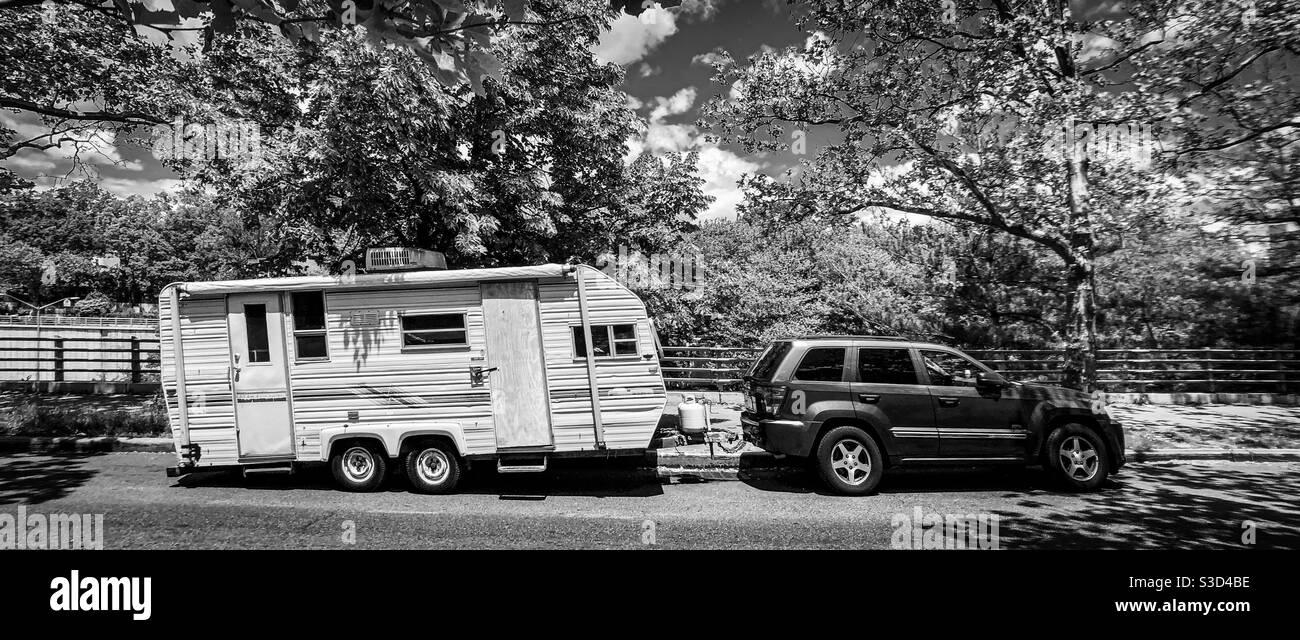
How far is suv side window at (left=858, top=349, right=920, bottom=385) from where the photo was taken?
725cm

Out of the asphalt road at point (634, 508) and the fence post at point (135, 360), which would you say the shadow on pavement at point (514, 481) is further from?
the fence post at point (135, 360)

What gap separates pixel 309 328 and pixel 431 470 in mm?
2477

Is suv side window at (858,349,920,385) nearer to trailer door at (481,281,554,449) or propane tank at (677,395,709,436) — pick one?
propane tank at (677,395,709,436)

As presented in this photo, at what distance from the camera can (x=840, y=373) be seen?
720 centimetres

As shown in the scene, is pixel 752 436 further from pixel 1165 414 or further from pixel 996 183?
pixel 1165 414

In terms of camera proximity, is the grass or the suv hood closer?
the suv hood

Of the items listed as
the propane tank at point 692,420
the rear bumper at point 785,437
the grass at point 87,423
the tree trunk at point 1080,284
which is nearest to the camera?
the rear bumper at point 785,437

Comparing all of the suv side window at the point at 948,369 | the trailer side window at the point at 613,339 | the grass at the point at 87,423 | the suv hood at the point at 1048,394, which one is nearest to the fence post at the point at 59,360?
the grass at the point at 87,423

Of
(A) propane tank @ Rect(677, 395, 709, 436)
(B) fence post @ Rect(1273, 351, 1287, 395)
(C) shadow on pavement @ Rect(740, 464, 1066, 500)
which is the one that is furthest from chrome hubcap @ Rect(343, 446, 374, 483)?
(B) fence post @ Rect(1273, 351, 1287, 395)

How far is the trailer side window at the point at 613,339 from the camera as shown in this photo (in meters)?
7.00

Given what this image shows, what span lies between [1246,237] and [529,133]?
14217 mm

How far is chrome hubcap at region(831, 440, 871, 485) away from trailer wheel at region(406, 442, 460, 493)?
4.99 m

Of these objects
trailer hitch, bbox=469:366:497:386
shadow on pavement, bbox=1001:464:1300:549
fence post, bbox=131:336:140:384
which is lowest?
shadow on pavement, bbox=1001:464:1300:549

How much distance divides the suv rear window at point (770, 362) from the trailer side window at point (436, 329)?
404 cm
